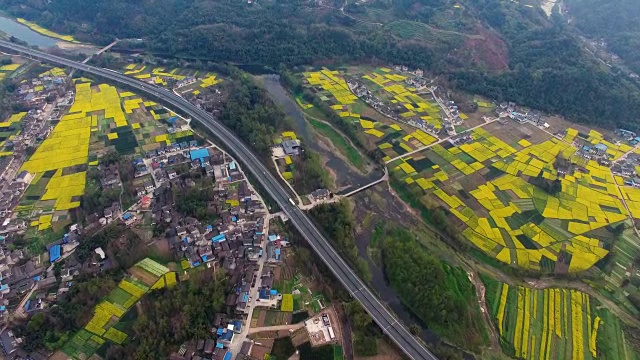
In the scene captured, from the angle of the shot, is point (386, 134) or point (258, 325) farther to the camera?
point (386, 134)

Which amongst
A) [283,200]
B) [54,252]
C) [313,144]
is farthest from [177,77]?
[54,252]

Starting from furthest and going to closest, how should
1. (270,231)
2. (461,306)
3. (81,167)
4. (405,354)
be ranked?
(81,167), (270,231), (461,306), (405,354)

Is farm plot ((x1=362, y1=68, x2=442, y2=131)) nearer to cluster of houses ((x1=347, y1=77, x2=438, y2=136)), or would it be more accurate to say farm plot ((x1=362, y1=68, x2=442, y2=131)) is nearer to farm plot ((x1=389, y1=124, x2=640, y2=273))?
cluster of houses ((x1=347, y1=77, x2=438, y2=136))

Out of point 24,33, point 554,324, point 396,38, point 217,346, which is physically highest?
point 24,33

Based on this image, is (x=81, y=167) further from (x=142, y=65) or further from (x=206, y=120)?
(x=142, y=65)

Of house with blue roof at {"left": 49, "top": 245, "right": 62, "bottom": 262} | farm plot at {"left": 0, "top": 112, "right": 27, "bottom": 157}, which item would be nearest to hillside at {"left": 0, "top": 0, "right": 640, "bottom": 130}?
farm plot at {"left": 0, "top": 112, "right": 27, "bottom": 157}

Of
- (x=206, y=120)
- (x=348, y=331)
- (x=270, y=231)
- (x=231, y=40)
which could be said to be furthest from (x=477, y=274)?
(x=231, y=40)

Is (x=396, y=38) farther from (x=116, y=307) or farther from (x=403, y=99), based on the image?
(x=116, y=307)
